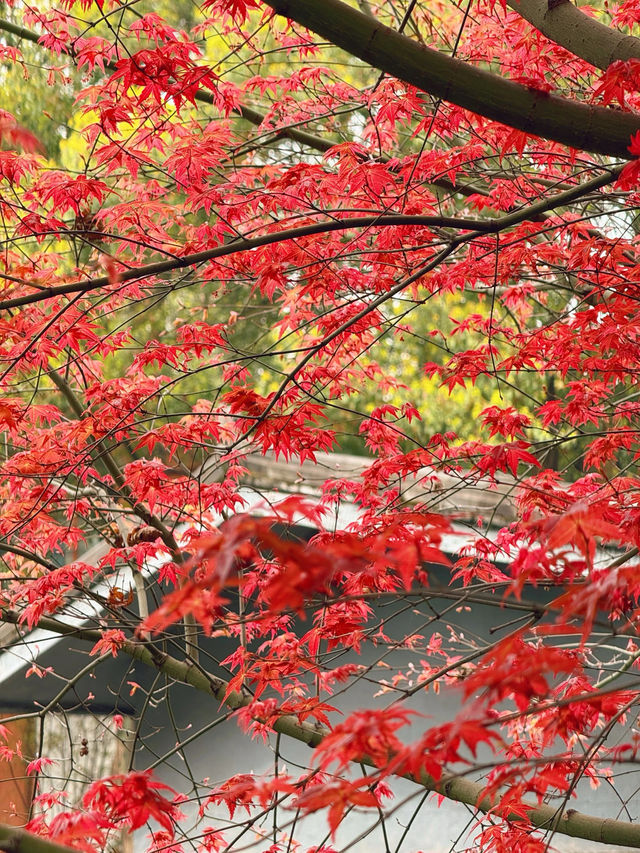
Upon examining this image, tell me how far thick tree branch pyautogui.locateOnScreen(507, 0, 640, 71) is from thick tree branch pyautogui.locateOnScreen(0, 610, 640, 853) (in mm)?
2254

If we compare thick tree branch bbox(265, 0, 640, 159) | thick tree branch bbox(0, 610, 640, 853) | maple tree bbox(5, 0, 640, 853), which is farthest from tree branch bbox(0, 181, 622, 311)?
thick tree branch bbox(0, 610, 640, 853)

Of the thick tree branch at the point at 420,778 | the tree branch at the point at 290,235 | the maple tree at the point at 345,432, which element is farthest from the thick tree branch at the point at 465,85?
the thick tree branch at the point at 420,778

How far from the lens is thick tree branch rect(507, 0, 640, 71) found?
259cm

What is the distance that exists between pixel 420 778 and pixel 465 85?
8.19 ft

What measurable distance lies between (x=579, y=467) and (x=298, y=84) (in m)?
8.18

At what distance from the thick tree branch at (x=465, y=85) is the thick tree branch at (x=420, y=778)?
196 cm

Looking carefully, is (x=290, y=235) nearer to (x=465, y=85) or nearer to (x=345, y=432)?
(x=465, y=85)

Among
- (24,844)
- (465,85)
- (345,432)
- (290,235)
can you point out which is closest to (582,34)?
(465,85)

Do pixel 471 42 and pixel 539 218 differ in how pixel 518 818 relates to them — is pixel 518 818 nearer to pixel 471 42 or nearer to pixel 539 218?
pixel 539 218

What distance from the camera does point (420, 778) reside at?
11.0 feet

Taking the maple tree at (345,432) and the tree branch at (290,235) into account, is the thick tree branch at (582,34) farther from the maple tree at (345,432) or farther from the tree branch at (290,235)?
the tree branch at (290,235)

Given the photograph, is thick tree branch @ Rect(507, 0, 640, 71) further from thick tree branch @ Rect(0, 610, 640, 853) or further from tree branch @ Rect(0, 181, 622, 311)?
thick tree branch @ Rect(0, 610, 640, 853)

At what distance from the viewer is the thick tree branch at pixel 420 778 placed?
3199 millimetres

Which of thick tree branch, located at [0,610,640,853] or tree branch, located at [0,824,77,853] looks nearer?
tree branch, located at [0,824,77,853]
